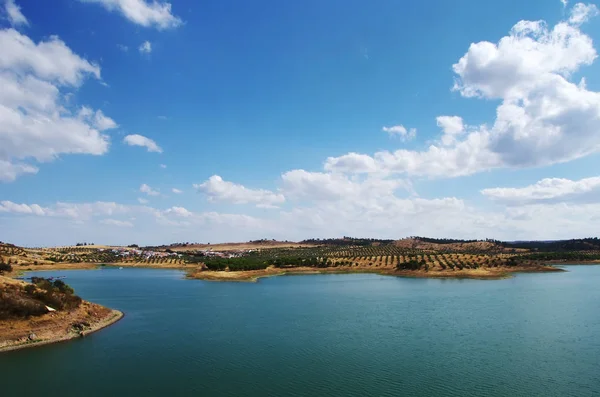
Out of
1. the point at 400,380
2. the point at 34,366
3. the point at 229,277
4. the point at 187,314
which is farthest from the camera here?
the point at 229,277

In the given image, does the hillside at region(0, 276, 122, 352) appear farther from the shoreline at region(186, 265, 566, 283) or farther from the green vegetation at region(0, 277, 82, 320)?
the shoreline at region(186, 265, 566, 283)

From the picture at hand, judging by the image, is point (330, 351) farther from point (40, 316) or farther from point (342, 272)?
point (342, 272)

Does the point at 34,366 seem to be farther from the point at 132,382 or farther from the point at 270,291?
the point at 270,291

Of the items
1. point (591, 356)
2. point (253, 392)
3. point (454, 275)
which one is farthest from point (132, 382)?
point (454, 275)

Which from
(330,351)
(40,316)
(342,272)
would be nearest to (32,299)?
(40,316)

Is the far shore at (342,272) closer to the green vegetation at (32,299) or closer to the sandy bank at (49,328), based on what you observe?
the sandy bank at (49,328)

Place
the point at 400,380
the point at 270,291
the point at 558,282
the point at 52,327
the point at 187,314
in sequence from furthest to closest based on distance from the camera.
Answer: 1. the point at 558,282
2. the point at 270,291
3. the point at 187,314
4. the point at 52,327
5. the point at 400,380
